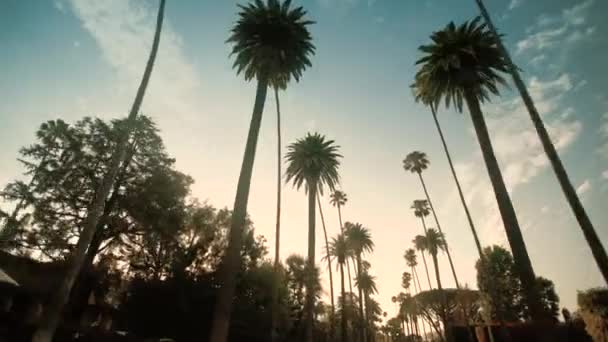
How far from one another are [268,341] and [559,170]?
101 feet

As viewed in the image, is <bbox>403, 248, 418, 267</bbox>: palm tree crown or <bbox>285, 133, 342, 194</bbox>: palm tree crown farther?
<bbox>403, 248, 418, 267</bbox>: palm tree crown

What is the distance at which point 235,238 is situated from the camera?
14031 mm

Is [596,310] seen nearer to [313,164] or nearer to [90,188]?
[313,164]

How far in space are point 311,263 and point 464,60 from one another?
19390 millimetres

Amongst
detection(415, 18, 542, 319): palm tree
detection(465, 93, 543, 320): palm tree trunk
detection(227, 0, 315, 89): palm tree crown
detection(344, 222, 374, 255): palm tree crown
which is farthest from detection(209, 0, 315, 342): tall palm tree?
detection(344, 222, 374, 255): palm tree crown

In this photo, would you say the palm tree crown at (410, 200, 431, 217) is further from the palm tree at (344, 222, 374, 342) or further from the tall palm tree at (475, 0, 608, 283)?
the tall palm tree at (475, 0, 608, 283)

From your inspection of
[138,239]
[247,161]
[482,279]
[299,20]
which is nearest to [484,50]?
[299,20]

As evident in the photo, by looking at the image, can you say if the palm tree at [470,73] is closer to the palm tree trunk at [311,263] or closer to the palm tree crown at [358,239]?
the palm tree trunk at [311,263]

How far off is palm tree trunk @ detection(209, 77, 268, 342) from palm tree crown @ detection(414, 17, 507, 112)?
1167 centimetres

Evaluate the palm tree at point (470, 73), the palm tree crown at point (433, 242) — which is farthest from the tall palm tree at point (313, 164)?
the palm tree crown at point (433, 242)

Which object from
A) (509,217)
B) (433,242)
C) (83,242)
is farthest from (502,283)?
(83,242)

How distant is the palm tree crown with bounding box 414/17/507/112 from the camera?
63.7 feet

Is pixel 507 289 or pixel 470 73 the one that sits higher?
pixel 470 73

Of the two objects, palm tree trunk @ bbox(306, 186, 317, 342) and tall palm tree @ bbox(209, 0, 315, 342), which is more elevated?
tall palm tree @ bbox(209, 0, 315, 342)
